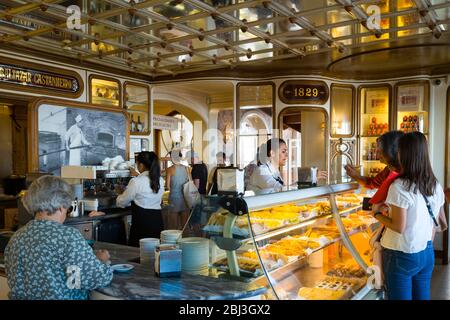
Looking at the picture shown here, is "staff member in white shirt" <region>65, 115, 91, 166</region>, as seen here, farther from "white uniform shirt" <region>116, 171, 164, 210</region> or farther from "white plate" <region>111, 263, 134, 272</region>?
"white plate" <region>111, 263, 134, 272</region>

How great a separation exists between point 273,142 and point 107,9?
2513mm

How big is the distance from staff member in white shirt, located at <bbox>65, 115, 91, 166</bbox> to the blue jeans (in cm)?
555

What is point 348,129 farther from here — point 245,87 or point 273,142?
point 273,142

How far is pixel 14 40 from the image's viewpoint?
5324 mm

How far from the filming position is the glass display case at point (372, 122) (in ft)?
26.3

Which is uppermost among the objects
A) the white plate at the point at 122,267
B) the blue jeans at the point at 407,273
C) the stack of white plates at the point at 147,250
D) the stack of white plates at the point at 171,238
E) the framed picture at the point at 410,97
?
the framed picture at the point at 410,97

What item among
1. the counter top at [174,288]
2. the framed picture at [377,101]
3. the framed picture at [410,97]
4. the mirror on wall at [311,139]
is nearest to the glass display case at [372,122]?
the framed picture at [377,101]

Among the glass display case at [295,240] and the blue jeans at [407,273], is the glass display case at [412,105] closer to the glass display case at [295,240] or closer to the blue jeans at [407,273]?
the glass display case at [295,240]

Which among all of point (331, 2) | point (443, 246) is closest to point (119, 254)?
point (331, 2)

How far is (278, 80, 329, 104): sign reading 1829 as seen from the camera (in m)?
7.87

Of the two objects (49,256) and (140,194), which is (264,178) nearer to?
(140,194)

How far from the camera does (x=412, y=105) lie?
7.52m

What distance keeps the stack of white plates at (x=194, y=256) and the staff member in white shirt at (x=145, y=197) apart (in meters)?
1.91

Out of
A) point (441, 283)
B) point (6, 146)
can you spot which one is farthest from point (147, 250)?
point (6, 146)
